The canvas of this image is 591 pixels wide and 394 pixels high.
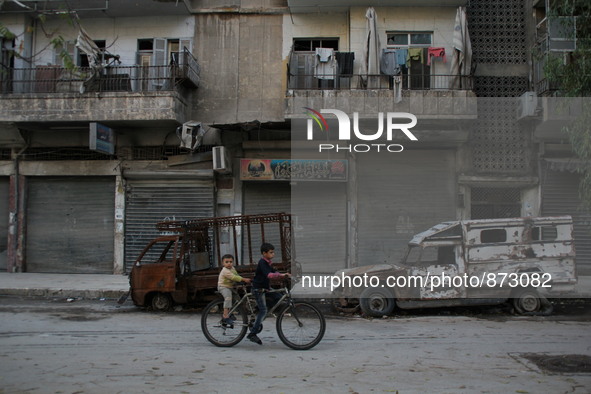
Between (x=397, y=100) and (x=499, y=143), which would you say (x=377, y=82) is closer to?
(x=397, y=100)

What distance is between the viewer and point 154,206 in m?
15.1

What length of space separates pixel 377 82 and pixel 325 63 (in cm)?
165

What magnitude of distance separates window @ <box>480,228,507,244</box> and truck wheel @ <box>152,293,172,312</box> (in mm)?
6298

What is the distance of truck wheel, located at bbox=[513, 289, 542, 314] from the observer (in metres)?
9.28

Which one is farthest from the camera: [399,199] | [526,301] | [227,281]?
[399,199]

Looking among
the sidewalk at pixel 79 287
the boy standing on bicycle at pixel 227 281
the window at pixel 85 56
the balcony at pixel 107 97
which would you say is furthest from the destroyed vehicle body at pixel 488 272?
the window at pixel 85 56

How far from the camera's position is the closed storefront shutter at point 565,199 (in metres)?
14.0

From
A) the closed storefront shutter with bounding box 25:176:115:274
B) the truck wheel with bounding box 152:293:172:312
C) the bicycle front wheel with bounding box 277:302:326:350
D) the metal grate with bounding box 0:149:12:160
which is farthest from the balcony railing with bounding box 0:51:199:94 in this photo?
the bicycle front wheel with bounding box 277:302:326:350

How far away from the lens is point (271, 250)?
6832 millimetres

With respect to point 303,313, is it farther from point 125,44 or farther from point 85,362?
point 125,44

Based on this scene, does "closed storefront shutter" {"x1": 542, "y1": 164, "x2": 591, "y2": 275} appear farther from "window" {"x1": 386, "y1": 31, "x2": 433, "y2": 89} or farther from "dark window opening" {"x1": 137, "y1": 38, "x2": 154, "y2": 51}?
"dark window opening" {"x1": 137, "y1": 38, "x2": 154, "y2": 51}

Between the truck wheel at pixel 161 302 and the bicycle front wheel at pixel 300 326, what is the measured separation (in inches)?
163

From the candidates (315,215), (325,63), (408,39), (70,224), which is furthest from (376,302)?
(70,224)

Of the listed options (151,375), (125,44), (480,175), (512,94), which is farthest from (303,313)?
(125,44)
